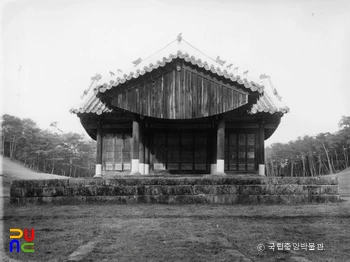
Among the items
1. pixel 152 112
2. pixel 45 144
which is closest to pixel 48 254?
pixel 152 112

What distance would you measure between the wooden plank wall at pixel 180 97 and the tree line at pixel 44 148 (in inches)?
2140

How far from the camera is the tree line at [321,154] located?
221 feet

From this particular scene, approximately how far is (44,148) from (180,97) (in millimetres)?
71387

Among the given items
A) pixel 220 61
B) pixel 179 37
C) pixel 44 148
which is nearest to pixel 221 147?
pixel 220 61

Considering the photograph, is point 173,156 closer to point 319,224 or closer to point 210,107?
point 210,107

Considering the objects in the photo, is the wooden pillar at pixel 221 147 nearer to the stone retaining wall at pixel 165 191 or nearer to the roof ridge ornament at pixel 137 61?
the stone retaining wall at pixel 165 191

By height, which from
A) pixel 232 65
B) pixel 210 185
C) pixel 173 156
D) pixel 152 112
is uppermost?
pixel 232 65

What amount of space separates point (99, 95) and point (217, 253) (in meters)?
8.67

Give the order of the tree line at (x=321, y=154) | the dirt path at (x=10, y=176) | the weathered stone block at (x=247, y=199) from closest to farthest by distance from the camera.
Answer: the weathered stone block at (x=247, y=199) < the dirt path at (x=10, y=176) < the tree line at (x=321, y=154)

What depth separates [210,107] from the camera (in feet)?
41.7

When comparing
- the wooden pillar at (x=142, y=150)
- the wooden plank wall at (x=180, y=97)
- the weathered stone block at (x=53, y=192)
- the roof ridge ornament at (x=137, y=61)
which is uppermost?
the roof ridge ornament at (x=137, y=61)

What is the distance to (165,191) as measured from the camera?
10617 millimetres

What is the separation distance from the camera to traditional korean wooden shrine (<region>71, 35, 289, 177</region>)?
41.6 ft

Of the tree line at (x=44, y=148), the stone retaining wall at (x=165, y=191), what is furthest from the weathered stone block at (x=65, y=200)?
the tree line at (x=44, y=148)
